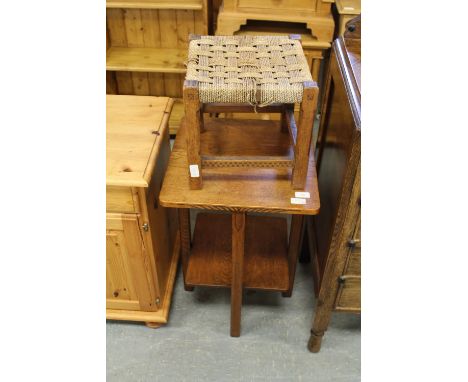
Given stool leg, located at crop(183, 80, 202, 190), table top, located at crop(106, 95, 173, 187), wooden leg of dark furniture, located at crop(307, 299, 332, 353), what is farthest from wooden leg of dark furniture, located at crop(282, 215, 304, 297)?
table top, located at crop(106, 95, 173, 187)

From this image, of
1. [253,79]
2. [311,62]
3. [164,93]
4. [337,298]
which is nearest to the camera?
[253,79]

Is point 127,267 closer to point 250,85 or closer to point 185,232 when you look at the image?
point 185,232

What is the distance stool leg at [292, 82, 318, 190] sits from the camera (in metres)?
0.87

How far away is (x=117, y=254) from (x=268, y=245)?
0.56 m

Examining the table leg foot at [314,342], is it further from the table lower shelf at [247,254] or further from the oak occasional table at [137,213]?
the oak occasional table at [137,213]

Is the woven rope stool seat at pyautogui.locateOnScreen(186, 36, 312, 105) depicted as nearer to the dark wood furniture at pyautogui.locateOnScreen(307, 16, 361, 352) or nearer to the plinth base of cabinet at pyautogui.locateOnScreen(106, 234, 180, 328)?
the dark wood furniture at pyautogui.locateOnScreen(307, 16, 361, 352)

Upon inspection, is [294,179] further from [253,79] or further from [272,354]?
[272,354]

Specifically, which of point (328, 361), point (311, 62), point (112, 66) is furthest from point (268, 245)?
point (112, 66)

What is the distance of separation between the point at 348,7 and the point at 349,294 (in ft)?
4.94

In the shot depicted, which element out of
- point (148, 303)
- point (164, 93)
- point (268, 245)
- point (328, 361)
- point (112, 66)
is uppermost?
point (112, 66)

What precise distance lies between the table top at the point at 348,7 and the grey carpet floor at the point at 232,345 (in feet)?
4.59

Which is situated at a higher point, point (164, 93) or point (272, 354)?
point (164, 93)

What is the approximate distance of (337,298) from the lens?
3.84ft

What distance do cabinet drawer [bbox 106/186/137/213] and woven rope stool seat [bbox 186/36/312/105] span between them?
1.14 feet
